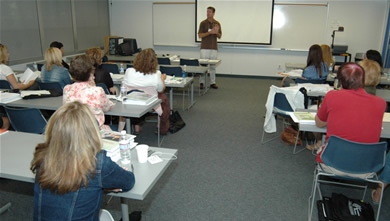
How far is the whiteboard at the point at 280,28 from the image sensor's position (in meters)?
8.45

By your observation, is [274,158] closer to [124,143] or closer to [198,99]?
[124,143]

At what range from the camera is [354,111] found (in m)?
2.40

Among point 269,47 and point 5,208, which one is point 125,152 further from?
point 269,47

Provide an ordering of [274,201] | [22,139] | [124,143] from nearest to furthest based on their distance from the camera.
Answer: [124,143] → [22,139] → [274,201]

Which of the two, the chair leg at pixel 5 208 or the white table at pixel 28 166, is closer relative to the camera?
the white table at pixel 28 166

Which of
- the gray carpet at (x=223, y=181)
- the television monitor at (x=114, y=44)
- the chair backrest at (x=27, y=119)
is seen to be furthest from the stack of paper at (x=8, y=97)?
the television monitor at (x=114, y=44)

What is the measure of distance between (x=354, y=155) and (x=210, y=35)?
19.6 ft

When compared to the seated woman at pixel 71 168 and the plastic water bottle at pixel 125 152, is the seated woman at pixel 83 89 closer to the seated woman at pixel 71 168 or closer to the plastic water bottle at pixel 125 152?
the plastic water bottle at pixel 125 152

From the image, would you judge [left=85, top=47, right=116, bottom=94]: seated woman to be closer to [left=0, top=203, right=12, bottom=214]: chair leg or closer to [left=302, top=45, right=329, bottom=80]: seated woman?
[left=0, top=203, right=12, bottom=214]: chair leg

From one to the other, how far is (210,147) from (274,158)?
0.87 meters

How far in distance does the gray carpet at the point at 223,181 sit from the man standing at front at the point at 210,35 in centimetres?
290

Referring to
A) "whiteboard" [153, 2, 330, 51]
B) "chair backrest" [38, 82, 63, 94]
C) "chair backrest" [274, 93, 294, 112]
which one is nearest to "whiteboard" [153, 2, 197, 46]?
"whiteboard" [153, 2, 330, 51]

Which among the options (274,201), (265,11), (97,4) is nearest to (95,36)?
(97,4)

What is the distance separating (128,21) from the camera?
9.86 m
